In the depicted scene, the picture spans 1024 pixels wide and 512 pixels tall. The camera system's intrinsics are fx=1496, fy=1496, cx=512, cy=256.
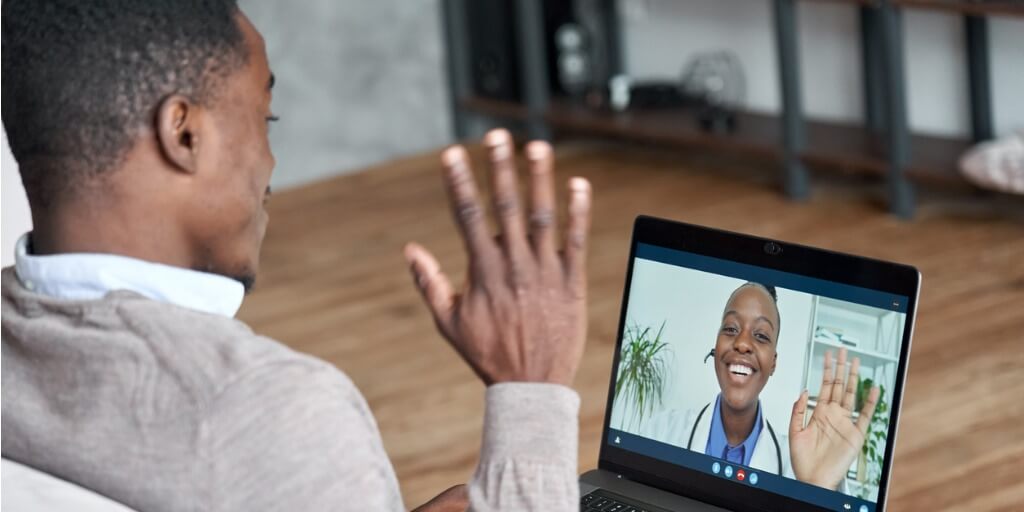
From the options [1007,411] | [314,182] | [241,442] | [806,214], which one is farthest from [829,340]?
[314,182]

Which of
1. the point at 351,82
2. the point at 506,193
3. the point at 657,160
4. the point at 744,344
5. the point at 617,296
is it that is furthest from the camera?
the point at 351,82

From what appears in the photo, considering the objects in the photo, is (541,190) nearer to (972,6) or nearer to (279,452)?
(279,452)

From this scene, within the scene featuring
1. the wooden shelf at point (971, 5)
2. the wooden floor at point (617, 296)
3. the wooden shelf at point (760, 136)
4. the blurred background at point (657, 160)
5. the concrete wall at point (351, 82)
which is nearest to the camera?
the wooden floor at point (617, 296)

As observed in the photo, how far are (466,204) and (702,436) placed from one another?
0.66m

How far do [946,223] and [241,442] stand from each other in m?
3.63

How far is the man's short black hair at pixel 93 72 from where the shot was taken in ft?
3.51

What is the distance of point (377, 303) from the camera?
414 centimetres

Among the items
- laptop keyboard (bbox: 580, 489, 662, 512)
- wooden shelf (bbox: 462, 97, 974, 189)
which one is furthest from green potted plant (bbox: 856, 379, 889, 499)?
wooden shelf (bbox: 462, 97, 974, 189)

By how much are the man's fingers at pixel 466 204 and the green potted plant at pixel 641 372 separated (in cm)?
62

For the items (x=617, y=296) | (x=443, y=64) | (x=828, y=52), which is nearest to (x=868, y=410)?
(x=617, y=296)

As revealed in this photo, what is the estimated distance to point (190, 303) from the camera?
44.1 inches

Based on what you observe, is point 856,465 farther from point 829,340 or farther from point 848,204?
point 848,204

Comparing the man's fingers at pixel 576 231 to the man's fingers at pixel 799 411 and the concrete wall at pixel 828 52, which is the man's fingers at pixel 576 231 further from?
the concrete wall at pixel 828 52

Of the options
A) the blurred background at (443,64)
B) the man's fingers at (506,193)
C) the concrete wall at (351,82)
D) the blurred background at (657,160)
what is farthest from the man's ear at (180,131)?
the concrete wall at (351,82)
